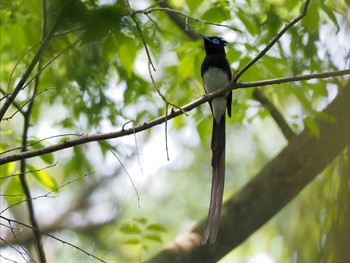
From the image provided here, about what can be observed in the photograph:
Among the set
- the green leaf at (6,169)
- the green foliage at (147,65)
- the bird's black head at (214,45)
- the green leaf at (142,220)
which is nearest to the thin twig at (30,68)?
the green foliage at (147,65)

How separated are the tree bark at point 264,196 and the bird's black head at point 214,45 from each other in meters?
0.70

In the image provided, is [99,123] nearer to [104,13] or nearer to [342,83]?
[104,13]

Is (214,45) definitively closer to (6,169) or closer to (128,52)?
(128,52)

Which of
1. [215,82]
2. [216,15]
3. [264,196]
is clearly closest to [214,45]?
[215,82]

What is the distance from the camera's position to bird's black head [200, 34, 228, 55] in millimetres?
3588

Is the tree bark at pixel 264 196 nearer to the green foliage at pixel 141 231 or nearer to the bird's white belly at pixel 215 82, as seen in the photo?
the green foliage at pixel 141 231

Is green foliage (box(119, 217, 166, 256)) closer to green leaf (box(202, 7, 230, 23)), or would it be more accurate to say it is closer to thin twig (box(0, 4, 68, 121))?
green leaf (box(202, 7, 230, 23))

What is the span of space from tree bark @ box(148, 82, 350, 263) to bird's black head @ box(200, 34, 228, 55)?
70cm

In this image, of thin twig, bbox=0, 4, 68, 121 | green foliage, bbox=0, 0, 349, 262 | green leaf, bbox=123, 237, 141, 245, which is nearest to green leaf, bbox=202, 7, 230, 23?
green foliage, bbox=0, 0, 349, 262

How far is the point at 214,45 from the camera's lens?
12.0 feet

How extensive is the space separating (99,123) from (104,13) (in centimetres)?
108

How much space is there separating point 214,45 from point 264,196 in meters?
0.95

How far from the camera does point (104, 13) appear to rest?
2.58 m

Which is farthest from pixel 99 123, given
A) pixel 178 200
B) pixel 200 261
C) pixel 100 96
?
pixel 178 200
